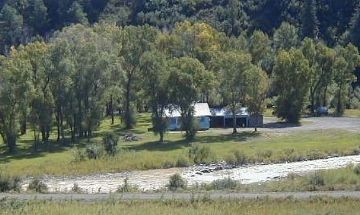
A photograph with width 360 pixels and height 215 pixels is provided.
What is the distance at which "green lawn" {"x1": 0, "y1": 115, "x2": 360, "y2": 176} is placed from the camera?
66938 mm

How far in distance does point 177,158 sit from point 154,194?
98.7 ft

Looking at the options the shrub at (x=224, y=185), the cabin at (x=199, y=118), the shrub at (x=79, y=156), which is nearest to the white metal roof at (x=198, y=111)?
the cabin at (x=199, y=118)

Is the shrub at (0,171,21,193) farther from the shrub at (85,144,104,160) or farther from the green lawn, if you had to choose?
the shrub at (85,144,104,160)

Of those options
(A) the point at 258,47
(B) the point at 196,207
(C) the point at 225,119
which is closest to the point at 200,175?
(B) the point at 196,207

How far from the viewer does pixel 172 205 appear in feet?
114

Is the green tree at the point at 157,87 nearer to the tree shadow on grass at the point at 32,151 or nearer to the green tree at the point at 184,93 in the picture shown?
the green tree at the point at 184,93

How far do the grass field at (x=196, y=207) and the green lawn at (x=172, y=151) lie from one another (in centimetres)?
2929

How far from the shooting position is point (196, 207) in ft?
112

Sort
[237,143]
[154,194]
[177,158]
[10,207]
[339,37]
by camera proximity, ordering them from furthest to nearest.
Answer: [339,37] < [237,143] < [177,158] < [154,194] < [10,207]

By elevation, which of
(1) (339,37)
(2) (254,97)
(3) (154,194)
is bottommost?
(3) (154,194)

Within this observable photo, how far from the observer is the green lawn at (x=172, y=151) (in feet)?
220

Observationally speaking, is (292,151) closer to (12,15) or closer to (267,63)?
(267,63)

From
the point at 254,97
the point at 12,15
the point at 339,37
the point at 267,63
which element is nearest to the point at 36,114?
the point at 254,97

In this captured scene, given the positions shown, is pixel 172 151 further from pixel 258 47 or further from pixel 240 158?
pixel 258 47
